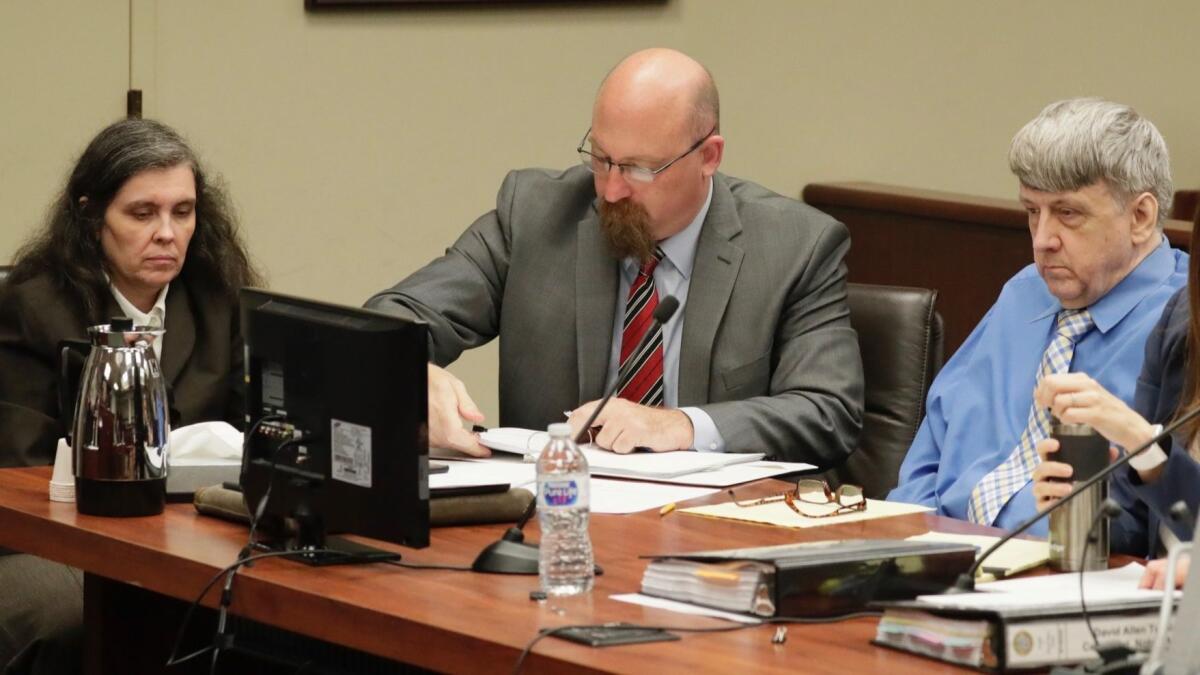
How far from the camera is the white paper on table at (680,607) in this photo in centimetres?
213

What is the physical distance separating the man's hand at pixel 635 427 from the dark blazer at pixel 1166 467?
0.79 m

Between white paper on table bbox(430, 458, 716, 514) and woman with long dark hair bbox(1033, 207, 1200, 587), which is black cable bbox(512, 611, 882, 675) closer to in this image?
woman with long dark hair bbox(1033, 207, 1200, 587)

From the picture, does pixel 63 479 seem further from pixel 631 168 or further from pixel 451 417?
pixel 631 168

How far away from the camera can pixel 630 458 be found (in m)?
3.11

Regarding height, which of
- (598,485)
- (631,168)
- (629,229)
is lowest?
(598,485)

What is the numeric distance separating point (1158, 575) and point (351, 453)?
3.32 feet

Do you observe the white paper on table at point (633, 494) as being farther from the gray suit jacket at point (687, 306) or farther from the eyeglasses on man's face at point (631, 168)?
the eyeglasses on man's face at point (631, 168)

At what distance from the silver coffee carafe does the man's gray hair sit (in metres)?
1.49

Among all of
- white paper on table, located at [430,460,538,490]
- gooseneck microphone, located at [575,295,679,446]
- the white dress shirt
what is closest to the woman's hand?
gooseneck microphone, located at [575,295,679,446]

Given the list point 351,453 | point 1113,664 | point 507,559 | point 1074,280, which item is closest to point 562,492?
point 507,559

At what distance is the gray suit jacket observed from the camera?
11.6ft

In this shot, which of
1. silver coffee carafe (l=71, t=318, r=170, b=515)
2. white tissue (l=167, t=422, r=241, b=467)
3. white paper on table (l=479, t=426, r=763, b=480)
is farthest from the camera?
white paper on table (l=479, t=426, r=763, b=480)

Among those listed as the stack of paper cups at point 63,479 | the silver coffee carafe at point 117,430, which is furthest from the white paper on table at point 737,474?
the stack of paper cups at point 63,479

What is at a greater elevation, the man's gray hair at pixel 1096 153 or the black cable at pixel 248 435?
the man's gray hair at pixel 1096 153
